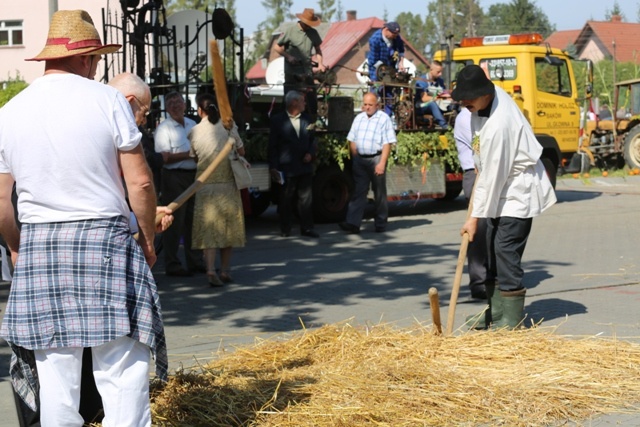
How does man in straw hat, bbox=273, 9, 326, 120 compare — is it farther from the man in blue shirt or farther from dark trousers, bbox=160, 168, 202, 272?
dark trousers, bbox=160, 168, 202, 272

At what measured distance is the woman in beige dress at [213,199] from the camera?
991cm

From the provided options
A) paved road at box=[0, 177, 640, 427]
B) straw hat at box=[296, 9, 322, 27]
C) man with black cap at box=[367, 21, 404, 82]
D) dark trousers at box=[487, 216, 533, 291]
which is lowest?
paved road at box=[0, 177, 640, 427]

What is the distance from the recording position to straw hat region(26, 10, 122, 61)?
4.06 metres

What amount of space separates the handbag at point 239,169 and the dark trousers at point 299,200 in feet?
11.8

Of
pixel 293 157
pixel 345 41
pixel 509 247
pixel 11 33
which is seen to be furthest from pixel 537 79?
pixel 345 41

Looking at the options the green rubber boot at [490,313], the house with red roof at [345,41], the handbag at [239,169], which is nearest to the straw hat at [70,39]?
the green rubber boot at [490,313]

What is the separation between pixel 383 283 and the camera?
10055mm

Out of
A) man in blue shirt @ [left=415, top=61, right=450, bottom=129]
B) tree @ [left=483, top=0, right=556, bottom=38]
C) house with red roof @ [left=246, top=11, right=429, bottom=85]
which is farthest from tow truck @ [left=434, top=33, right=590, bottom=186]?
tree @ [left=483, top=0, right=556, bottom=38]

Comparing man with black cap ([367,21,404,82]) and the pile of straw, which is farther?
man with black cap ([367,21,404,82])

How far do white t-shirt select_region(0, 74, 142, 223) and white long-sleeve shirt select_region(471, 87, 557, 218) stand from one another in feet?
11.3

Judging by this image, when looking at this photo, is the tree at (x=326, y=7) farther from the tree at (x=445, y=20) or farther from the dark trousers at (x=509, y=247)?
the dark trousers at (x=509, y=247)

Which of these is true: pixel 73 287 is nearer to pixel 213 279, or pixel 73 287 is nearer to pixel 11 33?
pixel 213 279

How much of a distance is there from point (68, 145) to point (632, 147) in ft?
75.6

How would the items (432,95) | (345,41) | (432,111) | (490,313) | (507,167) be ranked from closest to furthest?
1. (507,167)
2. (490,313)
3. (432,111)
4. (432,95)
5. (345,41)
